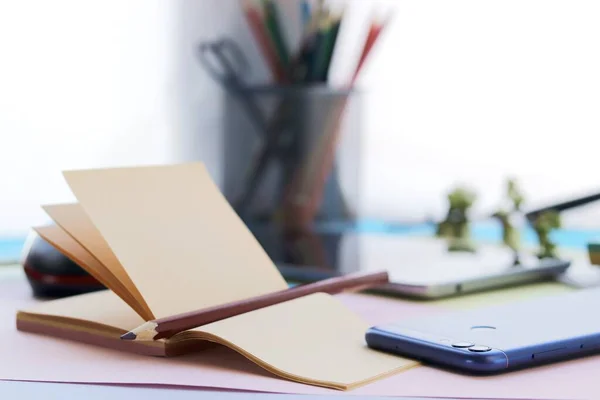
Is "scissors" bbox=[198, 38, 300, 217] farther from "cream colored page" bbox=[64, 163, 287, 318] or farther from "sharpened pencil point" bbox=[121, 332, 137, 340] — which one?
"sharpened pencil point" bbox=[121, 332, 137, 340]

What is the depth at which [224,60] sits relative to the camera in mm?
1299

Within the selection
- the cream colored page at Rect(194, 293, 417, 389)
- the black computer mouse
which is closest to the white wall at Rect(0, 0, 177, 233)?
the black computer mouse

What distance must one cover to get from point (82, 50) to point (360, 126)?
15.7 inches

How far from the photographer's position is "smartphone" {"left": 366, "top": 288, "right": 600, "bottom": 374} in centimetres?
50

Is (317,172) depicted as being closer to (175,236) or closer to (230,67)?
(230,67)

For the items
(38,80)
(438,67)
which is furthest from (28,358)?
(438,67)

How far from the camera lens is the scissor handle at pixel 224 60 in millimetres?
1290

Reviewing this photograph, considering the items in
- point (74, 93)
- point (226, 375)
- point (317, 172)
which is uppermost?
point (74, 93)

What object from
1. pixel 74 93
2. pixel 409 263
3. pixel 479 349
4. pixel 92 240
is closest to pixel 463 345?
pixel 479 349

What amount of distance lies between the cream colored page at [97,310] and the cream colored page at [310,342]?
2.9 inches

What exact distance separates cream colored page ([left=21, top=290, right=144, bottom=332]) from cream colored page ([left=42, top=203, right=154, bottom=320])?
0.02 metres

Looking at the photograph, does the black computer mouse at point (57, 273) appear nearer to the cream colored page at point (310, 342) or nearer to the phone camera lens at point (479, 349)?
the cream colored page at point (310, 342)

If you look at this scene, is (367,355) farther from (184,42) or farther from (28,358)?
(184,42)

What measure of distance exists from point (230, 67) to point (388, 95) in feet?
0.83
